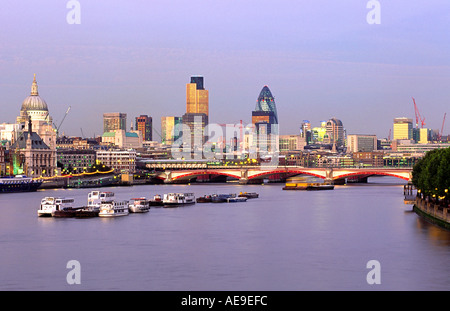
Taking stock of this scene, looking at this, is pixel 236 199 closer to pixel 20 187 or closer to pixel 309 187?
pixel 309 187

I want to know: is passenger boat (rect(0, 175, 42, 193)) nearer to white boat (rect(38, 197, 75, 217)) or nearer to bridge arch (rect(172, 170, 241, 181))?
bridge arch (rect(172, 170, 241, 181))

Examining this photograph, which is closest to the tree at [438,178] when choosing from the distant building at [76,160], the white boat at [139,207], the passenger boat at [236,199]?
the white boat at [139,207]

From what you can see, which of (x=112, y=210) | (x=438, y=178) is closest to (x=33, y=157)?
(x=112, y=210)

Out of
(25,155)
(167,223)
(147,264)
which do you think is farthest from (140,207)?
(25,155)

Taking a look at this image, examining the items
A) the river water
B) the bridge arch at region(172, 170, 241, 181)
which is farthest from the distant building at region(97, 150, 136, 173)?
the river water

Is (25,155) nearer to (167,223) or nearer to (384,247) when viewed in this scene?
(167,223)

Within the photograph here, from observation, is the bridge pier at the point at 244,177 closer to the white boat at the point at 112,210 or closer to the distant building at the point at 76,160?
the distant building at the point at 76,160

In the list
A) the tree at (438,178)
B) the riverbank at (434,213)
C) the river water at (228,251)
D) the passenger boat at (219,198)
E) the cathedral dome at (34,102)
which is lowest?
the river water at (228,251)
